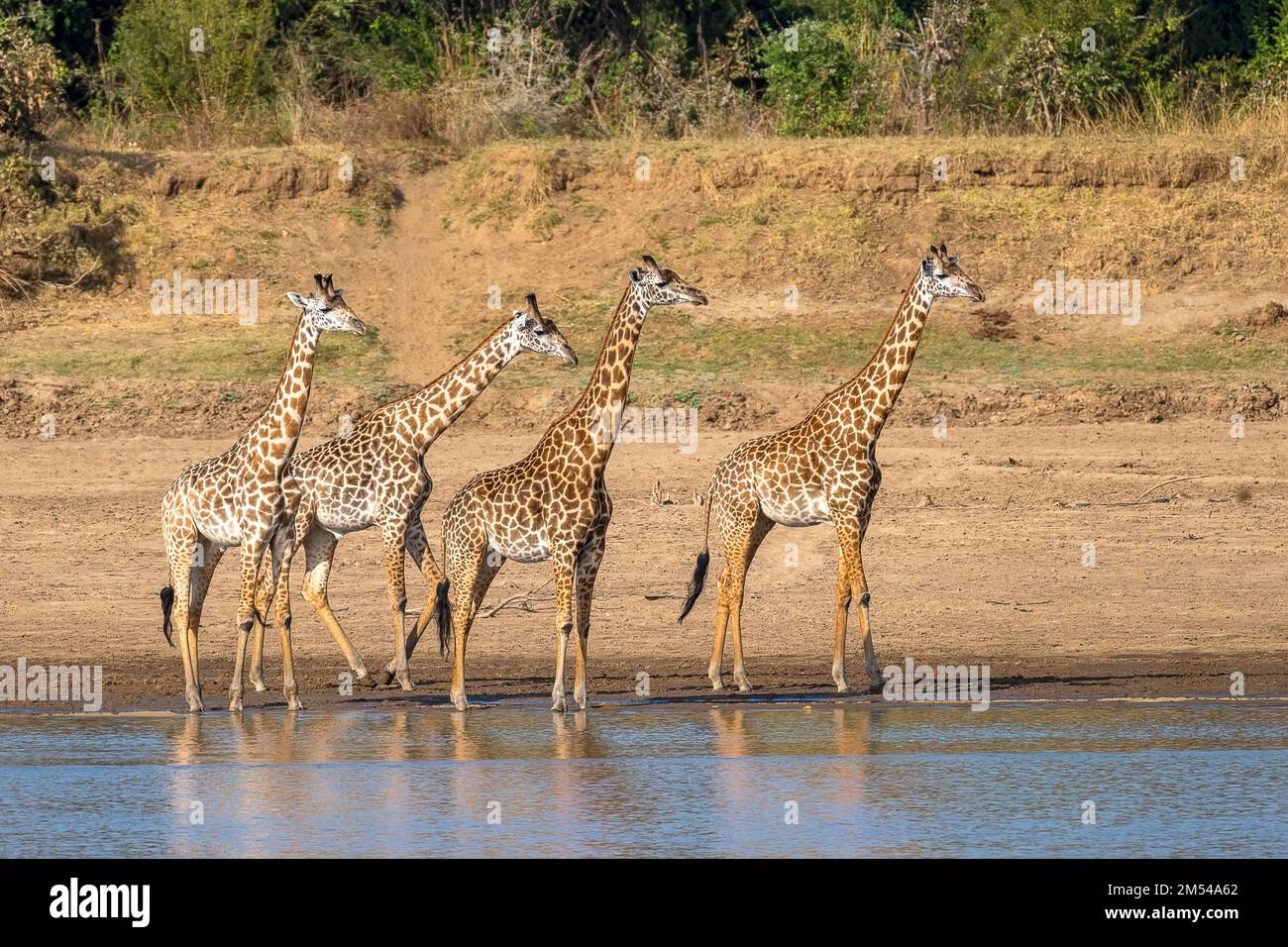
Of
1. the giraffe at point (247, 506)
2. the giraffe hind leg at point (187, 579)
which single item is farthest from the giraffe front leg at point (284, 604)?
the giraffe hind leg at point (187, 579)

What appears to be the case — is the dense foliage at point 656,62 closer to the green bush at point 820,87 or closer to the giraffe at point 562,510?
the green bush at point 820,87

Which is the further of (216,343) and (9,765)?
(216,343)

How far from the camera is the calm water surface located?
10.1 meters

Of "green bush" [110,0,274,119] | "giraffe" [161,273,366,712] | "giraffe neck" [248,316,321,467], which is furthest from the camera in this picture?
"green bush" [110,0,274,119]

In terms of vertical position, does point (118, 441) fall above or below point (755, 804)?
above

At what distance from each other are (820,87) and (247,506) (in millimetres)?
18480

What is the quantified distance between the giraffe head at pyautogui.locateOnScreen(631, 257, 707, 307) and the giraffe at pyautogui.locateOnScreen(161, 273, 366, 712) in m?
1.71

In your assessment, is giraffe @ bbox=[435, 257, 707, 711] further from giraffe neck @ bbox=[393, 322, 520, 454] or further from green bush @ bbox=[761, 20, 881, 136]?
green bush @ bbox=[761, 20, 881, 136]

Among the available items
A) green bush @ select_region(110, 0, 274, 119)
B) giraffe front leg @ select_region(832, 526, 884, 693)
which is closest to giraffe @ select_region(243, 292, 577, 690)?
giraffe front leg @ select_region(832, 526, 884, 693)

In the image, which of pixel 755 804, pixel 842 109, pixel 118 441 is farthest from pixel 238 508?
pixel 842 109

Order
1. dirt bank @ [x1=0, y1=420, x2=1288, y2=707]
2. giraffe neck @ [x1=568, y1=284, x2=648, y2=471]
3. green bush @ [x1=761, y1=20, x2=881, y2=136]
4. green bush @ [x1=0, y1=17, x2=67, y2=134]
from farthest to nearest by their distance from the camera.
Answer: green bush @ [x1=761, y1=20, x2=881, y2=136] → green bush @ [x1=0, y1=17, x2=67, y2=134] → dirt bank @ [x1=0, y1=420, x2=1288, y2=707] → giraffe neck @ [x1=568, y1=284, x2=648, y2=471]

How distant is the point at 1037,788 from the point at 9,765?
5.36 meters

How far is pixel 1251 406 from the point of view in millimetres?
20906

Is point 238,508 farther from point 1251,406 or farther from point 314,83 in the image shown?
point 314,83
